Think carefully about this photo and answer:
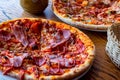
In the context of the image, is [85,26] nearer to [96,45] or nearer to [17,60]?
[96,45]

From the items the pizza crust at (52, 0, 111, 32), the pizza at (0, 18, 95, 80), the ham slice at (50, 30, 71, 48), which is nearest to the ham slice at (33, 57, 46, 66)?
the pizza at (0, 18, 95, 80)

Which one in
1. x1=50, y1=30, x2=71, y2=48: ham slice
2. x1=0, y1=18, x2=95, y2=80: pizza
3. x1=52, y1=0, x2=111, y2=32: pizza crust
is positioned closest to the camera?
x1=0, y1=18, x2=95, y2=80: pizza

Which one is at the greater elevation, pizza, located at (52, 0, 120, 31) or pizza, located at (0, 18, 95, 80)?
pizza, located at (52, 0, 120, 31)

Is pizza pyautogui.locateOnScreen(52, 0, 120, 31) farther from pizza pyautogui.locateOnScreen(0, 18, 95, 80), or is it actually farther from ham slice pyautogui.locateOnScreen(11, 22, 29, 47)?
ham slice pyautogui.locateOnScreen(11, 22, 29, 47)

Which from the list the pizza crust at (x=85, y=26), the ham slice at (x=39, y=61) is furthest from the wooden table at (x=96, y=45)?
the ham slice at (x=39, y=61)

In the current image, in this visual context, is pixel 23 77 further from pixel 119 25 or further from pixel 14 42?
pixel 119 25

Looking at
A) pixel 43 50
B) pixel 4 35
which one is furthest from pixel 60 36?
pixel 4 35

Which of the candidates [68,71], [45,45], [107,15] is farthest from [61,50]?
[107,15]

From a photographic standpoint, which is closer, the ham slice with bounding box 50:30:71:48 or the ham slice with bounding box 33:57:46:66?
the ham slice with bounding box 33:57:46:66

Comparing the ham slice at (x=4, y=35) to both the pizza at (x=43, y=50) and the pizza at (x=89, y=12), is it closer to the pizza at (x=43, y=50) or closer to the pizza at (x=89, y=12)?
the pizza at (x=43, y=50)
